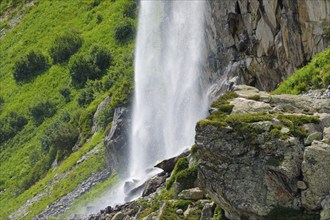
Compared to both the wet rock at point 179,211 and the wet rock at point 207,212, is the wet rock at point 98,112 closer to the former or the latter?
the wet rock at point 179,211

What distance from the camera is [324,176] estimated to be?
Answer: 19.0 m

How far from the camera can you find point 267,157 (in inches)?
803

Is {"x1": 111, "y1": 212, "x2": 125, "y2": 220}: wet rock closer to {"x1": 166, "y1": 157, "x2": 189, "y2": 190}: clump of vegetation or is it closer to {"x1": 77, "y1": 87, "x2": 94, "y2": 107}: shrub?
{"x1": 166, "y1": 157, "x2": 189, "y2": 190}: clump of vegetation

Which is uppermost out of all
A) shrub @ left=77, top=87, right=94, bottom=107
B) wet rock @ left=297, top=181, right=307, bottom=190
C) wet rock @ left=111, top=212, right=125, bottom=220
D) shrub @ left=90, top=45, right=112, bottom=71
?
wet rock @ left=297, top=181, right=307, bottom=190

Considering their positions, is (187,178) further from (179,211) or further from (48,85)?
(48,85)

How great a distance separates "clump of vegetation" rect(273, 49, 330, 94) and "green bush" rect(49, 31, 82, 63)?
2230 inches

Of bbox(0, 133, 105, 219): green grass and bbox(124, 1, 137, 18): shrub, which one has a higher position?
bbox(124, 1, 137, 18): shrub

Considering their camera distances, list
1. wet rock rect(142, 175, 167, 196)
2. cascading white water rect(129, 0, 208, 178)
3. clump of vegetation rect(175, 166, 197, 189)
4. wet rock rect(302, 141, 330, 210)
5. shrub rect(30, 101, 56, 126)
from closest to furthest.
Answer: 1. wet rock rect(302, 141, 330, 210)
2. clump of vegetation rect(175, 166, 197, 189)
3. wet rock rect(142, 175, 167, 196)
4. cascading white water rect(129, 0, 208, 178)
5. shrub rect(30, 101, 56, 126)

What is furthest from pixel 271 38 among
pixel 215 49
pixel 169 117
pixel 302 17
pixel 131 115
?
pixel 131 115

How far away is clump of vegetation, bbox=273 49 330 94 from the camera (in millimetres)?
26500

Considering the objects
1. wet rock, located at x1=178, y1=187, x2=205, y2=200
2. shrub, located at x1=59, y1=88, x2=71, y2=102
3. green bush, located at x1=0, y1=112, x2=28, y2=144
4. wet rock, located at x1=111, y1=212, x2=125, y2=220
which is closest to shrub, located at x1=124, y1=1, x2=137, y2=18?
shrub, located at x1=59, y1=88, x2=71, y2=102

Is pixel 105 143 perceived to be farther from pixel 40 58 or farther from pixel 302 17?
pixel 40 58

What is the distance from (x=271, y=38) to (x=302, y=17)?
4.00 m

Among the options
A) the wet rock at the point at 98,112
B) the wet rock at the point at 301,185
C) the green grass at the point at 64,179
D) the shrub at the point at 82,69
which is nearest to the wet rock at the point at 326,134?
the wet rock at the point at 301,185
